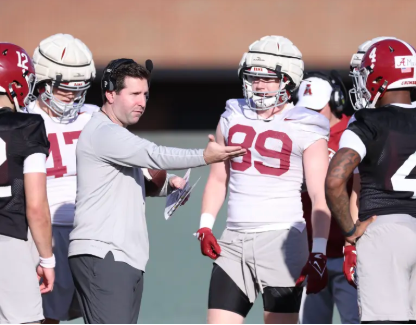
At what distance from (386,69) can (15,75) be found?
1.67 meters

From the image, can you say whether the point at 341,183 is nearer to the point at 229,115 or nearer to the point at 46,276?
the point at 229,115

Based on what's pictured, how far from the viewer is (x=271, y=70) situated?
15.2 feet

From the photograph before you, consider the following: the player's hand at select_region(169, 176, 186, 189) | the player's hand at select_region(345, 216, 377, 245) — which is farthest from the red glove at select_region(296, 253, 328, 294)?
the player's hand at select_region(169, 176, 186, 189)

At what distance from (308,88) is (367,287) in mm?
2079

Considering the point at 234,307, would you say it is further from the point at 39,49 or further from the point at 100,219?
the point at 39,49

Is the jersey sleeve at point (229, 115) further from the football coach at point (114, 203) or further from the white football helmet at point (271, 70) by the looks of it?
the football coach at point (114, 203)

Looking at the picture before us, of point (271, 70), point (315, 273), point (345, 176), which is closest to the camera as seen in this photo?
point (345, 176)

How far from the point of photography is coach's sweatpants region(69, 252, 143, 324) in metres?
3.93

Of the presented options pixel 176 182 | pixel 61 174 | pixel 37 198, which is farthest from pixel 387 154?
pixel 61 174

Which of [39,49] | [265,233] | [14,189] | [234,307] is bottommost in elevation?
[234,307]

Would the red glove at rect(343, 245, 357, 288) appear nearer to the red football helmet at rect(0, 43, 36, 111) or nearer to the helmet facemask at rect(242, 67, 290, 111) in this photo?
the helmet facemask at rect(242, 67, 290, 111)

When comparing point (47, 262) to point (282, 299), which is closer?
point (47, 262)

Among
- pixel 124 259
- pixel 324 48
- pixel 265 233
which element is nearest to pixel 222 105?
pixel 324 48

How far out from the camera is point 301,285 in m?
4.41
